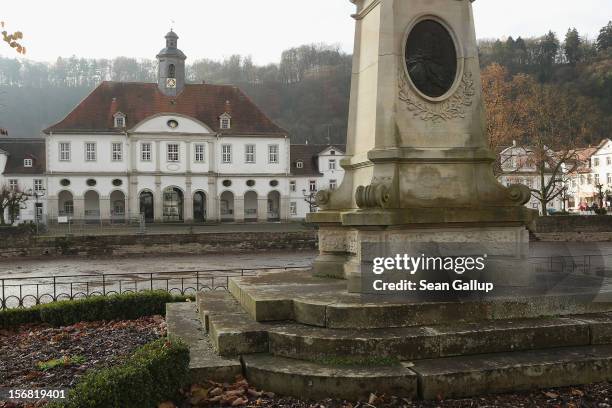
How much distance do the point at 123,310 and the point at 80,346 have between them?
2646 mm

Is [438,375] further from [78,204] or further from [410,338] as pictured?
[78,204]

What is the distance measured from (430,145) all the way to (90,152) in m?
51.3

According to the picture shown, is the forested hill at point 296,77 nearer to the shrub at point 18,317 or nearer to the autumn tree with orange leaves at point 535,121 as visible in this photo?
the autumn tree with orange leaves at point 535,121

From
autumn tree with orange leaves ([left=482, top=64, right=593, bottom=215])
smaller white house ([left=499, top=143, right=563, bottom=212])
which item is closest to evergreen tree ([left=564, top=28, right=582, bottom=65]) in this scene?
smaller white house ([left=499, top=143, right=563, bottom=212])

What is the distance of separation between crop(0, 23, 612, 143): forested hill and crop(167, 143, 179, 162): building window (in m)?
34.0

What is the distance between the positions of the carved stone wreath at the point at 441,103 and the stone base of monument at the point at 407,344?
2.72 metres

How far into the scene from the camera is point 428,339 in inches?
214

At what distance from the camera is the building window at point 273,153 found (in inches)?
2256

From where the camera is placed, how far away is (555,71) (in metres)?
85.0

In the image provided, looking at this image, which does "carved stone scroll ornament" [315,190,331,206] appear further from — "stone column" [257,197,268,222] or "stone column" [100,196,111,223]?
"stone column" [100,196,111,223]

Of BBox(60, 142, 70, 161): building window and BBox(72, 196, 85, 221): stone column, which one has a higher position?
BBox(60, 142, 70, 161): building window

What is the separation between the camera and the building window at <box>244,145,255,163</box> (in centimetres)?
5688

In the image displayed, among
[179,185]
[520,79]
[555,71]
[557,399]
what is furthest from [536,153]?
[555,71]

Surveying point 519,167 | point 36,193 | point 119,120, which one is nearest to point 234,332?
point 519,167
